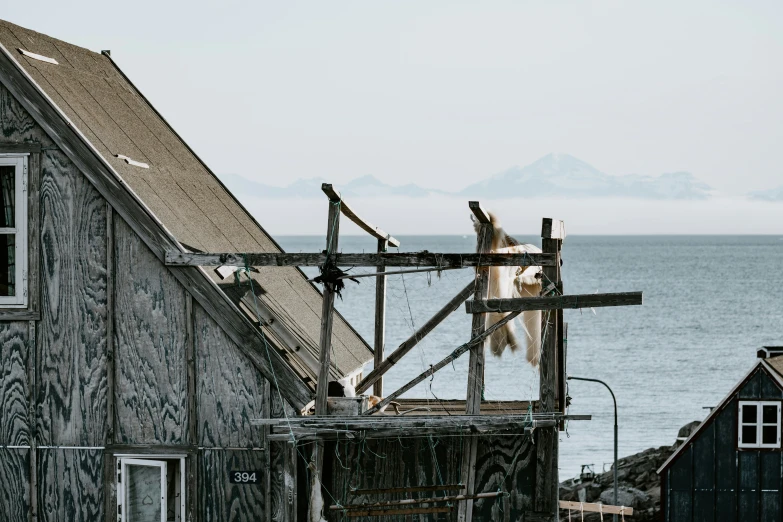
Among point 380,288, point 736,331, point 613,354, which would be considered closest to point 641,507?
point 380,288

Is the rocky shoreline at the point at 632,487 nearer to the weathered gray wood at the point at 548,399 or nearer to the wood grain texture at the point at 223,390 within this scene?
the weathered gray wood at the point at 548,399

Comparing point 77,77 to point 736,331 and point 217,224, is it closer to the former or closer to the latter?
point 217,224

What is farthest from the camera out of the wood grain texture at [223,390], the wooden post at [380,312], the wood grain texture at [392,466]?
the wooden post at [380,312]

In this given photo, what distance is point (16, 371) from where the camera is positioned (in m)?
15.7

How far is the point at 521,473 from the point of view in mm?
15875

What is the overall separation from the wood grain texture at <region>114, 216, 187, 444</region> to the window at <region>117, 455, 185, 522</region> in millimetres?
254

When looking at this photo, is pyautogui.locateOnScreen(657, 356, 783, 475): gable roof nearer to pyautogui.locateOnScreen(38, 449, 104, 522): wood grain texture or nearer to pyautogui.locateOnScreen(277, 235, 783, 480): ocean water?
pyautogui.locateOnScreen(277, 235, 783, 480): ocean water

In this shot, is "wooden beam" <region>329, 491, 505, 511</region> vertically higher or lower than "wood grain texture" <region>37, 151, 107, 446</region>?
lower

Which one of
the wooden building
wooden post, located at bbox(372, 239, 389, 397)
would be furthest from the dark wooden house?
the wooden building

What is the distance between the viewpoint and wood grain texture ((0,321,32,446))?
15.7m

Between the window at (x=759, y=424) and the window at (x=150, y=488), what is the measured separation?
2503 cm

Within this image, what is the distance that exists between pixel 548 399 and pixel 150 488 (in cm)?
490

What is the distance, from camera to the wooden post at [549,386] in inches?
604

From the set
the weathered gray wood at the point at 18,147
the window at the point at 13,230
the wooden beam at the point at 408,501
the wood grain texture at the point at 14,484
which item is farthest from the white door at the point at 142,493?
the weathered gray wood at the point at 18,147
